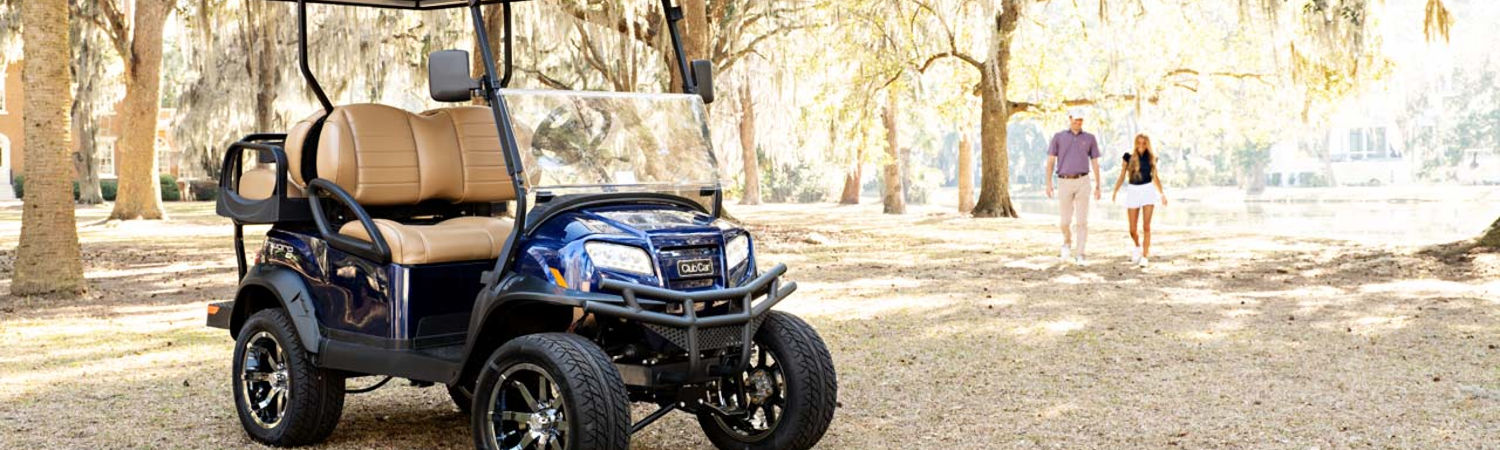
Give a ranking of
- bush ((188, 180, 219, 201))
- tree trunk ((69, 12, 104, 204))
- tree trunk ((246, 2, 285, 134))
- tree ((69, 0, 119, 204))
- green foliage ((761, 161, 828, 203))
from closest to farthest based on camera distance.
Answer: tree trunk ((246, 2, 285, 134)), tree ((69, 0, 119, 204)), tree trunk ((69, 12, 104, 204)), bush ((188, 180, 219, 201)), green foliage ((761, 161, 828, 203))

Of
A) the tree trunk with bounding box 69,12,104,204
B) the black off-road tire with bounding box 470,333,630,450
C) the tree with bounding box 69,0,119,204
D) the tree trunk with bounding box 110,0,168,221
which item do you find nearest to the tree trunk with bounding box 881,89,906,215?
the tree trunk with bounding box 110,0,168,221

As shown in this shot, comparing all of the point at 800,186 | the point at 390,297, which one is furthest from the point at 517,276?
the point at 800,186

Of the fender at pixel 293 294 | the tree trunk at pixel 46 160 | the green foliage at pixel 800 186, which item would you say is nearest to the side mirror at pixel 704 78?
the fender at pixel 293 294

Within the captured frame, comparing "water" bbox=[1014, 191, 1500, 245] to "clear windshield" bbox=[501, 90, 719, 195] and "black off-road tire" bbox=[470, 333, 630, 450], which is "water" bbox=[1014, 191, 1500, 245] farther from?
"black off-road tire" bbox=[470, 333, 630, 450]

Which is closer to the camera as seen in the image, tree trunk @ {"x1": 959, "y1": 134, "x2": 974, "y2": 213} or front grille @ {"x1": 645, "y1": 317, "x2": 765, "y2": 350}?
front grille @ {"x1": 645, "y1": 317, "x2": 765, "y2": 350}

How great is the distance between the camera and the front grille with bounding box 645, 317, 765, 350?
4.45 m

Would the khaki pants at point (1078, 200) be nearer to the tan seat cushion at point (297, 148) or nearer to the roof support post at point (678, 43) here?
the roof support post at point (678, 43)

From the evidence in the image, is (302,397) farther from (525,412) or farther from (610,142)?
(610,142)

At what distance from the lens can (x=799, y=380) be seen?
471cm

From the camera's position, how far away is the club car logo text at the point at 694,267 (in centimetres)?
452

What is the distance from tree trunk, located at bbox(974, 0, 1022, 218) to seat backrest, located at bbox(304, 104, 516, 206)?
18633 mm

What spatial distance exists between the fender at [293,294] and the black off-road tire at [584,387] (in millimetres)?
1173

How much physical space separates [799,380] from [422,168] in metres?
1.83

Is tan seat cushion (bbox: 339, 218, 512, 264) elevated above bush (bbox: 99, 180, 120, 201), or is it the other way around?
bush (bbox: 99, 180, 120, 201)
